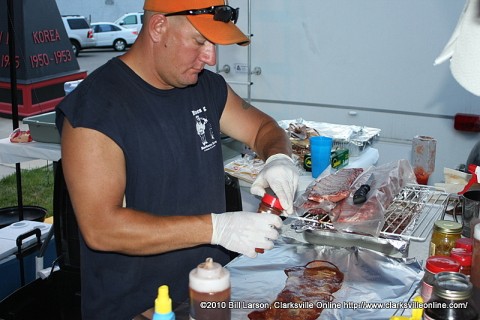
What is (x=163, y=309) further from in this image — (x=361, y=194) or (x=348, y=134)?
(x=348, y=134)

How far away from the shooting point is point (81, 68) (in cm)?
1292

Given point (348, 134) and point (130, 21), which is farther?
point (130, 21)

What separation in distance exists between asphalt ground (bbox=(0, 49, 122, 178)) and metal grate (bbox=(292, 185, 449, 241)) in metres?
5.94

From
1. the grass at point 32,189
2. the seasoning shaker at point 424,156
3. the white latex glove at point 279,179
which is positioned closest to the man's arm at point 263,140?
the white latex glove at point 279,179

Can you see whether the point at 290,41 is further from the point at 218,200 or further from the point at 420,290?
the point at 420,290

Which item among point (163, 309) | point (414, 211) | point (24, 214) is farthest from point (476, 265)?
point (24, 214)

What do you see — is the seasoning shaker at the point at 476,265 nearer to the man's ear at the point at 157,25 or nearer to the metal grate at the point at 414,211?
the metal grate at the point at 414,211

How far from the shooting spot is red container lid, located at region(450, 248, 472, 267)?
1.98 meters

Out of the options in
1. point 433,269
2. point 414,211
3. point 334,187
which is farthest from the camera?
point 334,187

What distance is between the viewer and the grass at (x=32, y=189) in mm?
6945

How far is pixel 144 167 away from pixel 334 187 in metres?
0.96

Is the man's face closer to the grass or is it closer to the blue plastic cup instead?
the blue plastic cup

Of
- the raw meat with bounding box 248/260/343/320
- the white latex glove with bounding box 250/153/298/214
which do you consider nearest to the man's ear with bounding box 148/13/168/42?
the white latex glove with bounding box 250/153/298/214

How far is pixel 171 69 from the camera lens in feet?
7.43
